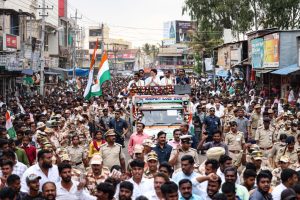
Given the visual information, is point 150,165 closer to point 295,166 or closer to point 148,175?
point 148,175

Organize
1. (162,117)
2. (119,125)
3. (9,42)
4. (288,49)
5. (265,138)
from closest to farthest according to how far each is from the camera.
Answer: (265,138), (162,117), (119,125), (288,49), (9,42)

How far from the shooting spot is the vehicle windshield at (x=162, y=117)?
15727 millimetres

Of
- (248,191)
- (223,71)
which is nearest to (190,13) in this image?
(223,71)

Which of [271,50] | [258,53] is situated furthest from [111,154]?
Answer: [258,53]

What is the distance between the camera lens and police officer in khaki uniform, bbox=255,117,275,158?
43.4ft

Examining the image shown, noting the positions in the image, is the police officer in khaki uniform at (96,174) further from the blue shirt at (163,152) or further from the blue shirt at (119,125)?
the blue shirt at (119,125)

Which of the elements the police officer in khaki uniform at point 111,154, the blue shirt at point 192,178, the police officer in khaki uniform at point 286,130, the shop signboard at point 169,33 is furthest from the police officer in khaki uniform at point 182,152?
the shop signboard at point 169,33

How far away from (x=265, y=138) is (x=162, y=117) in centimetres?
331

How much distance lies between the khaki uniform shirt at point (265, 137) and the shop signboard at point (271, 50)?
1785 centimetres

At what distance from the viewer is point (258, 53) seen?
34750 millimetres

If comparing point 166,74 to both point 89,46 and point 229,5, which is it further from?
point 89,46

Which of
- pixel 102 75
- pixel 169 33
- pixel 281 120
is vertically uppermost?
pixel 169 33

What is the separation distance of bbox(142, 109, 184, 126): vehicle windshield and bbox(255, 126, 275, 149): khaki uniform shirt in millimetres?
2800

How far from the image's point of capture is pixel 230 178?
7.57 m
